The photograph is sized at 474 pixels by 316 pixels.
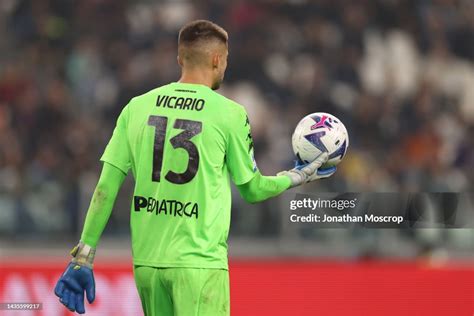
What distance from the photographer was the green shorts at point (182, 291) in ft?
13.8

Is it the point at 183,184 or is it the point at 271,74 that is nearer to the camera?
the point at 183,184

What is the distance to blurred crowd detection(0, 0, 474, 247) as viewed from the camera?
10.7 meters

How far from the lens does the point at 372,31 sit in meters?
12.1

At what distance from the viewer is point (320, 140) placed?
5027mm

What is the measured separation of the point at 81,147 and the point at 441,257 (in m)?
4.73

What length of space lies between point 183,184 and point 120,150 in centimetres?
33

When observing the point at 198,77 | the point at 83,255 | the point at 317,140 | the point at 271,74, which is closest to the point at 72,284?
the point at 83,255

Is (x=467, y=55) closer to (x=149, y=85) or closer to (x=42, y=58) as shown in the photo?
(x=149, y=85)

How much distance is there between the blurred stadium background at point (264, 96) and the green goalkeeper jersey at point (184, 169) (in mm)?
2933

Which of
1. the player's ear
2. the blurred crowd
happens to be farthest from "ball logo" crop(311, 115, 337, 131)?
the blurred crowd

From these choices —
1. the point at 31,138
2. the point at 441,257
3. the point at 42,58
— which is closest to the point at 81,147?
the point at 31,138

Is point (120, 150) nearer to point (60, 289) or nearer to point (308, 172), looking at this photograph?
point (60, 289)

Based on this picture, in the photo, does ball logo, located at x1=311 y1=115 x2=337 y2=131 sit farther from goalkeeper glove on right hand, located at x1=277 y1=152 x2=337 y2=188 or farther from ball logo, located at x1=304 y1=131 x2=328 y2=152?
goalkeeper glove on right hand, located at x1=277 y1=152 x2=337 y2=188

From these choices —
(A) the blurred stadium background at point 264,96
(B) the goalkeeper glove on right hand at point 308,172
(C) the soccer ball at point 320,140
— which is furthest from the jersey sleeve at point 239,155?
(A) the blurred stadium background at point 264,96
